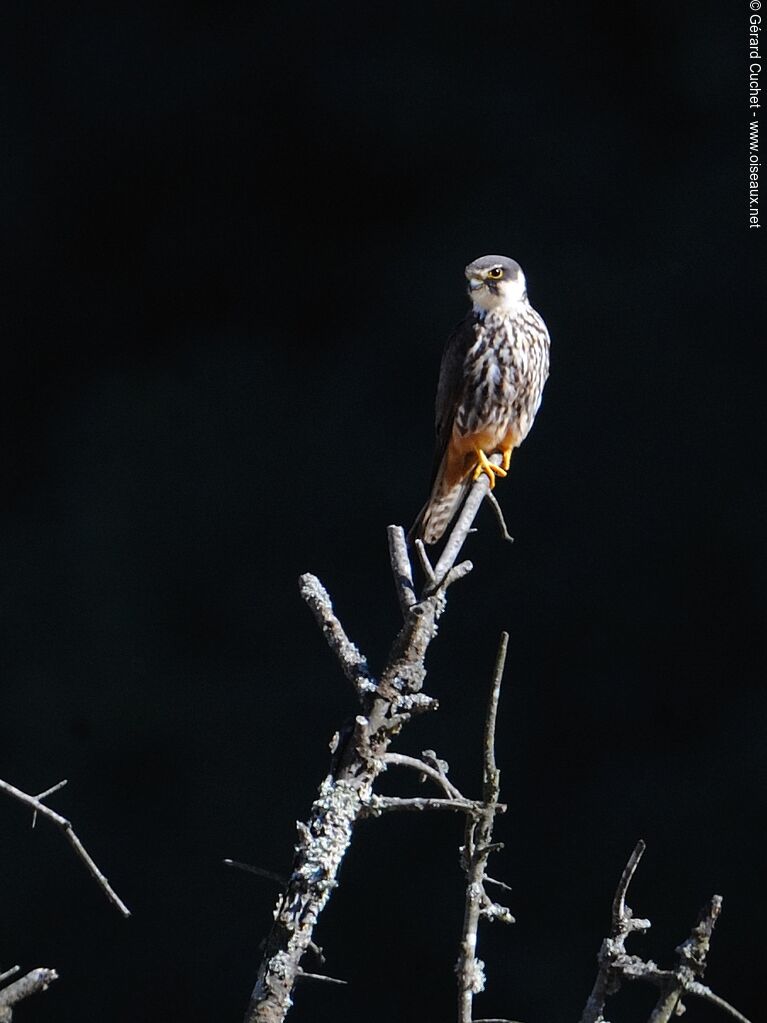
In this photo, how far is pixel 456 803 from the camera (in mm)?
1608

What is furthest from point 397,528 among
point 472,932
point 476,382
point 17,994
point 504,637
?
point 476,382

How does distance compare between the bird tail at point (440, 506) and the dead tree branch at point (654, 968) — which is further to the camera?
the bird tail at point (440, 506)

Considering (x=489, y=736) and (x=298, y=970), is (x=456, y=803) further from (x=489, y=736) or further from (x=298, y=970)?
(x=298, y=970)

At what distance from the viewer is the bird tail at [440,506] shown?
299cm

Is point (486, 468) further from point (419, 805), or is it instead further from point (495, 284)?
point (419, 805)

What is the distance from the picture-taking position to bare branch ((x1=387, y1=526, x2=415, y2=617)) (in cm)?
182

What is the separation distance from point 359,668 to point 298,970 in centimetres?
37

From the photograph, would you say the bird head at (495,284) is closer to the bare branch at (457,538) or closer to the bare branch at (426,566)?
the bare branch at (457,538)

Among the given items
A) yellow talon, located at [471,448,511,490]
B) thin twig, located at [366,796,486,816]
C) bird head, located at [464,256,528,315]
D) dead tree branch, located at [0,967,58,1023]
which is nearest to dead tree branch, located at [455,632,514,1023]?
thin twig, located at [366,796,486,816]

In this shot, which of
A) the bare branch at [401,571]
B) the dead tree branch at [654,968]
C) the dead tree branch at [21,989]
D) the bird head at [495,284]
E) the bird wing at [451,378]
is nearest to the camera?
the dead tree branch at [21,989]

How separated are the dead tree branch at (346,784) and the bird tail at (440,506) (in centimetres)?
112

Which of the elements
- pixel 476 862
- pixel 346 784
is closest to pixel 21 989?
pixel 346 784

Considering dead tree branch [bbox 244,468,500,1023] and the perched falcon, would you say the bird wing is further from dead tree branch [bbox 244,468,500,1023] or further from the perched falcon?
dead tree branch [bbox 244,468,500,1023]

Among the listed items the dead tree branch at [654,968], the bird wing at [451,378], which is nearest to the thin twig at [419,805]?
the dead tree branch at [654,968]
